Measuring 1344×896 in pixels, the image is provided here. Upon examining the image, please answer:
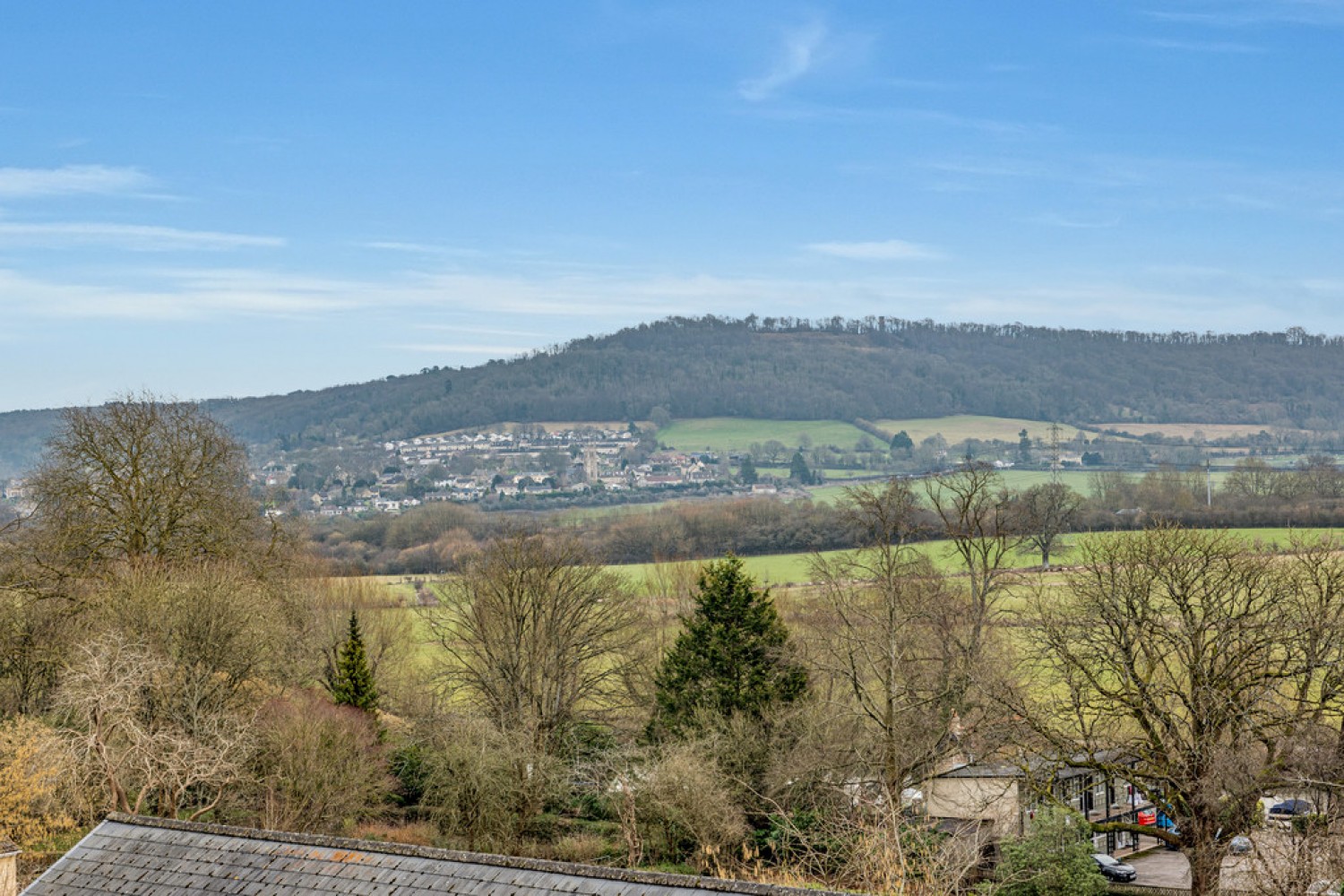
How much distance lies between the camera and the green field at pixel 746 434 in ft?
611

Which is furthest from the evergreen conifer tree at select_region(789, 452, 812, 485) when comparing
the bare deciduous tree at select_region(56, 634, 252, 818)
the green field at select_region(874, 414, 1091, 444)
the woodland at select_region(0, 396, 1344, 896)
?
the bare deciduous tree at select_region(56, 634, 252, 818)

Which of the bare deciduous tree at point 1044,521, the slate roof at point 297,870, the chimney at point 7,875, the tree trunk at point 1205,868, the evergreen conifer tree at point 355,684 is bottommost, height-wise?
the tree trunk at point 1205,868

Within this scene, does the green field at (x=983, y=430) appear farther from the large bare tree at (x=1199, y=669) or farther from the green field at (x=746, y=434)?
the large bare tree at (x=1199, y=669)

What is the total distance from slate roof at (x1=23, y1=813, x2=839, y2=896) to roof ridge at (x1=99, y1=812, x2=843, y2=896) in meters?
0.01

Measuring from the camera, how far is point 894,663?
101 feet

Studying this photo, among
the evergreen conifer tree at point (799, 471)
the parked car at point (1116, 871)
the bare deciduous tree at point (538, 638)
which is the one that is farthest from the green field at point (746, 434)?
the parked car at point (1116, 871)

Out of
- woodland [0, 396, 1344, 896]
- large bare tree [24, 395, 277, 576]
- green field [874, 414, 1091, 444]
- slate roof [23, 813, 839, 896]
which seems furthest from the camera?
green field [874, 414, 1091, 444]

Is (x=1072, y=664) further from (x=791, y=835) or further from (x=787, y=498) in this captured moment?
(x=787, y=498)

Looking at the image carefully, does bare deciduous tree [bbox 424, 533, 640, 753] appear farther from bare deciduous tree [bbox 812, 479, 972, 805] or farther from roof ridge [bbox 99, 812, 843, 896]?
A: roof ridge [bbox 99, 812, 843, 896]

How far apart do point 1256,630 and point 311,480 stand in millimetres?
143285

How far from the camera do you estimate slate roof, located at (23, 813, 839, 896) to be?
14.2 metres

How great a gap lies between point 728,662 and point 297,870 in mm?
22241

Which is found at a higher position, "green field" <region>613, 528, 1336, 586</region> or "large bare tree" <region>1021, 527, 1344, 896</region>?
"large bare tree" <region>1021, 527, 1344, 896</region>

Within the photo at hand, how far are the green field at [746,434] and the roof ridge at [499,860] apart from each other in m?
165
